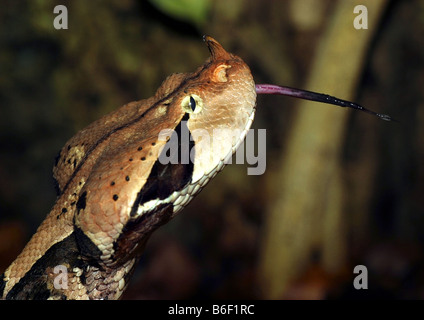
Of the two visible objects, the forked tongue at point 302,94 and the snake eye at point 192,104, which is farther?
A: the forked tongue at point 302,94

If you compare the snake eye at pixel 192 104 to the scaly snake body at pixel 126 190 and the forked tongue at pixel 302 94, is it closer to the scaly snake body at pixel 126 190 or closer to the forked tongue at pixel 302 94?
the scaly snake body at pixel 126 190

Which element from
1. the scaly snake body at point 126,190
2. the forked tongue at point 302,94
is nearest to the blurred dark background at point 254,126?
the forked tongue at point 302,94

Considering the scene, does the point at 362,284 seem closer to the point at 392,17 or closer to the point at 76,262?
the point at 392,17

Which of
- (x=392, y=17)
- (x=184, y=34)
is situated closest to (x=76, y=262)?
(x=184, y=34)

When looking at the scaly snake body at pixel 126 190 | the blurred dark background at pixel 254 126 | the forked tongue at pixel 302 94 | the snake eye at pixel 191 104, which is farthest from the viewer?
the blurred dark background at pixel 254 126

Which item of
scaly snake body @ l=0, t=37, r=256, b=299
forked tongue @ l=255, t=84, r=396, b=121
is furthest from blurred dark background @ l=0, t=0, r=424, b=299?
scaly snake body @ l=0, t=37, r=256, b=299

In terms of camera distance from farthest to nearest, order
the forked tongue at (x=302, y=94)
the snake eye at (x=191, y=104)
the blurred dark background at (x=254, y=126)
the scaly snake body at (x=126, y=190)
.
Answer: the blurred dark background at (x=254, y=126) → the forked tongue at (x=302, y=94) → the snake eye at (x=191, y=104) → the scaly snake body at (x=126, y=190)
